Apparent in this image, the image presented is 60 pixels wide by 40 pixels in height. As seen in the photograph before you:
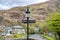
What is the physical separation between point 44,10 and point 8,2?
1.62 meters

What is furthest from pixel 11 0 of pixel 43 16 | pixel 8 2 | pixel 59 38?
pixel 59 38

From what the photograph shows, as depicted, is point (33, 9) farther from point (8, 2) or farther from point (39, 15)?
point (8, 2)

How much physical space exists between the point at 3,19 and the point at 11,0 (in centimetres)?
92

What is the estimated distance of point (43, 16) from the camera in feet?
34.0

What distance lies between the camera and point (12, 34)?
9891 millimetres

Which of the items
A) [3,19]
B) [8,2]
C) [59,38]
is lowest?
[59,38]

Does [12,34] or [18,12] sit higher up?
[18,12]

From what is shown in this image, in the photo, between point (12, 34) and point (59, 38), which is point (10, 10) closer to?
point (12, 34)

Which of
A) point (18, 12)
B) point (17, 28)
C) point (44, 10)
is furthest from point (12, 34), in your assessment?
point (44, 10)

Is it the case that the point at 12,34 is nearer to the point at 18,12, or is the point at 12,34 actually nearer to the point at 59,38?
the point at 18,12

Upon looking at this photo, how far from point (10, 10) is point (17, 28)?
2.86 feet

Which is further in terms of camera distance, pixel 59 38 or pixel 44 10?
pixel 44 10

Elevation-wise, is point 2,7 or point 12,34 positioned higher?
point 2,7

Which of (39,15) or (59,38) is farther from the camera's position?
(39,15)
